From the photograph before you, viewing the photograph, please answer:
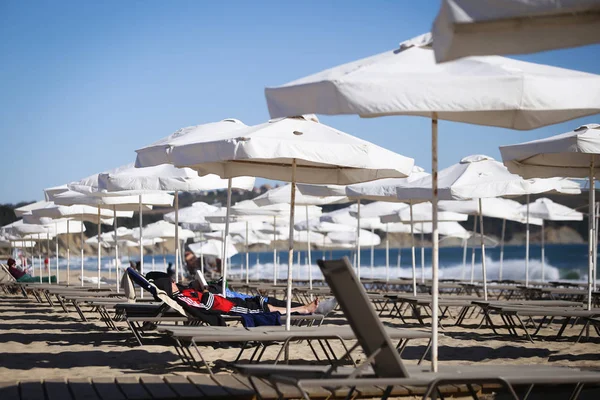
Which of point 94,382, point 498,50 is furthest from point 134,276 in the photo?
point 498,50

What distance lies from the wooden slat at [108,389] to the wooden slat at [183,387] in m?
0.33

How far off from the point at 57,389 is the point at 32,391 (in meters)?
0.15

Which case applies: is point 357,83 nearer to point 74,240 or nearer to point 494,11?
point 494,11

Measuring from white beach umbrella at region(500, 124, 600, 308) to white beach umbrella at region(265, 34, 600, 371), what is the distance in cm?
280

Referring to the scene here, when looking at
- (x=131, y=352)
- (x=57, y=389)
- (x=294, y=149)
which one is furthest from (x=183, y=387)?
(x=131, y=352)

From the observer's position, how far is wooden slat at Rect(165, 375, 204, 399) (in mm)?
4918

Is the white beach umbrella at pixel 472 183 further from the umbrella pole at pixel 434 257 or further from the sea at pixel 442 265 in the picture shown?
the sea at pixel 442 265

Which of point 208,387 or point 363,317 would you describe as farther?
point 208,387

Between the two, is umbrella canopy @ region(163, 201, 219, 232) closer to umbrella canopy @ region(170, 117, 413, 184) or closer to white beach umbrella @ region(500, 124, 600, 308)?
white beach umbrella @ region(500, 124, 600, 308)

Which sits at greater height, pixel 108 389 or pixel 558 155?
pixel 558 155

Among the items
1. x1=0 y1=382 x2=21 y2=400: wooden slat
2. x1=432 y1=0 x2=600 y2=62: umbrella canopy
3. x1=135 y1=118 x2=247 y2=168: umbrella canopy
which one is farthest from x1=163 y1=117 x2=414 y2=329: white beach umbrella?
x1=432 y1=0 x2=600 y2=62: umbrella canopy

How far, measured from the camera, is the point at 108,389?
509cm

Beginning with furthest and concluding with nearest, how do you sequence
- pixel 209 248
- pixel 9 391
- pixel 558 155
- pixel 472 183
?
1. pixel 209 248
2. pixel 472 183
3. pixel 558 155
4. pixel 9 391

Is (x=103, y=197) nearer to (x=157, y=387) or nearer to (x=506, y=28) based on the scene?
(x=157, y=387)
